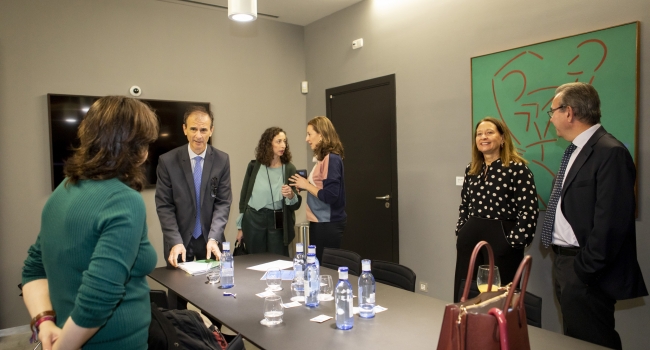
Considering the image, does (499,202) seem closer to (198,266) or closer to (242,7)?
(198,266)

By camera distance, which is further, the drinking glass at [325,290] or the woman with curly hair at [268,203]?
the woman with curly hair at [268,203]

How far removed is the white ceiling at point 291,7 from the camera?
16.3 ft

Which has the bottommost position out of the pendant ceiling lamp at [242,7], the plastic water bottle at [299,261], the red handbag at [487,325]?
the plastic water bottle at [299,261]

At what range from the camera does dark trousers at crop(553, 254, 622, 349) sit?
7.70 ft

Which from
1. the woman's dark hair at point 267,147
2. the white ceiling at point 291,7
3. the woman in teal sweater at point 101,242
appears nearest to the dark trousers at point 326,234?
the woman's dark hair at point 267,147

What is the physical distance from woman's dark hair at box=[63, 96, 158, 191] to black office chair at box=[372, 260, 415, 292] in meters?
1.64

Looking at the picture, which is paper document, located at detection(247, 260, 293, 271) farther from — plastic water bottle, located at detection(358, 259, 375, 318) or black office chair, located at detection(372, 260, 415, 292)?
plastic water bottle, located at detection(358, 259, 375, 318)

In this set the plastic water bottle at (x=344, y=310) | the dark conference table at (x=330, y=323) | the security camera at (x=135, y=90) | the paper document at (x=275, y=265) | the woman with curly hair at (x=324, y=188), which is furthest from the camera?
the security camera at (x=135, y=90)

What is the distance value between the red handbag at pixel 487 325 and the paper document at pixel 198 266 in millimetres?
1814

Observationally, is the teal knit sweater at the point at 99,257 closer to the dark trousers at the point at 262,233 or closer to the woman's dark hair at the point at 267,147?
the dark trousers at the point at 262,233

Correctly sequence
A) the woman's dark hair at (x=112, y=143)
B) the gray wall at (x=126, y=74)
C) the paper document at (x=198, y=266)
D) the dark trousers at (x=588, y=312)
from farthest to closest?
the gray wall at (x=126, y=74)
the paper document at (x=198, y=266)
the dark trousers at (x=588, y=312)
the woman's dark hair at (x=112, y=143)

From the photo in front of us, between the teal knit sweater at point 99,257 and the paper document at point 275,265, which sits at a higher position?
the teal knit sweater at point 99,257

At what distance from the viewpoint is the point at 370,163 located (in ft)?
16.3

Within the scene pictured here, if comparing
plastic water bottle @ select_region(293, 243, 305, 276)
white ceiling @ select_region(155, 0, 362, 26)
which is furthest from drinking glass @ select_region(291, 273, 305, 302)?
white ceiling @ select_region(155, 0, 362, 26)
